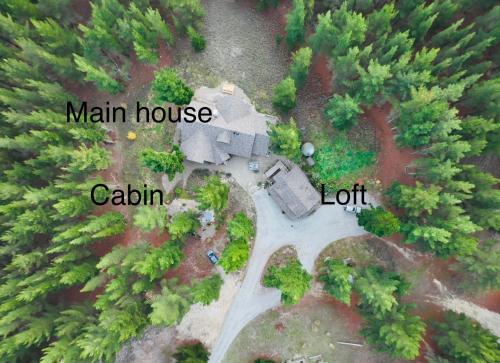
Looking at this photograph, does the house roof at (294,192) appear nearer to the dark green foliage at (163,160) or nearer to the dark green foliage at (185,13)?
the dark green foliage at (163,160)

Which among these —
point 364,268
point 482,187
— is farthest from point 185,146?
point 482,187

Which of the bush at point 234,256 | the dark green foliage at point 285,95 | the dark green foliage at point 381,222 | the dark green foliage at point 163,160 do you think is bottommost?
the bush at point 234,256

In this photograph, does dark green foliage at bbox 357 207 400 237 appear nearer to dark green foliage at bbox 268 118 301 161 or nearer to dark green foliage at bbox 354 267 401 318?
dark green foliage at bbox 354 267 401 318

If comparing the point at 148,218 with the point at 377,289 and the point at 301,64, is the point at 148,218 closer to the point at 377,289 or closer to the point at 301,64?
the point at 301,64

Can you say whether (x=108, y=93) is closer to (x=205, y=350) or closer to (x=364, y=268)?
(x=205, y=350)

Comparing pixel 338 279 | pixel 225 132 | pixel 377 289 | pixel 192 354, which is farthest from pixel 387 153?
pixel 192 354

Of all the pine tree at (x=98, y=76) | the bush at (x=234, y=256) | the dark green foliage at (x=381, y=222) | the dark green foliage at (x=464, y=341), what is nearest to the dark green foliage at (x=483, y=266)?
the dark green foliage at (x=464, y=341)
